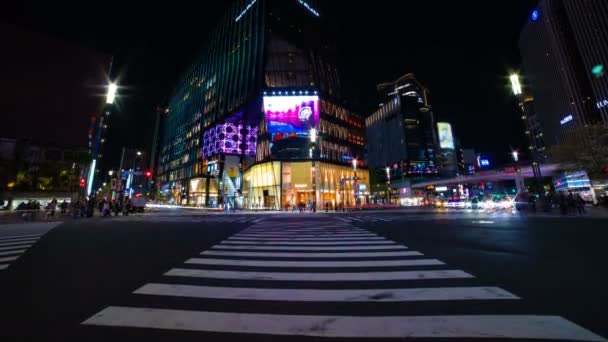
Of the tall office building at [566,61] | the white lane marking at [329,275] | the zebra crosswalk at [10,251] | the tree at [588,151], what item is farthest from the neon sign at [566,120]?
the zebra crosswalk at [10,251]

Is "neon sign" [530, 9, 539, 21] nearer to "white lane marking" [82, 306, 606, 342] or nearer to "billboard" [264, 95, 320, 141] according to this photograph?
"billboard" [264, 95, 320, 141]

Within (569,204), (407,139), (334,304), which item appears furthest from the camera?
(407,139)

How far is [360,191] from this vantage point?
57.7m

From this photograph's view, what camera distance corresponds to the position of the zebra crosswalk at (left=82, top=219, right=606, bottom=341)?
268 cm

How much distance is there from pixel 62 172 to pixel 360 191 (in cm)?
6200

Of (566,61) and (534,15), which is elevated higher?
(534,15)

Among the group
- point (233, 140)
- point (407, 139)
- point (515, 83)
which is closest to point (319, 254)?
point (515, 83)

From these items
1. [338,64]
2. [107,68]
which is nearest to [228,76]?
[107,68]

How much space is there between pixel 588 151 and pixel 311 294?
125 feet

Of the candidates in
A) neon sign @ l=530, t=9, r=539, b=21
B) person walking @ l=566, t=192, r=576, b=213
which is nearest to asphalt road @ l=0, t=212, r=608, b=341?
person walking @ l=566, t=192, r=576, b=213

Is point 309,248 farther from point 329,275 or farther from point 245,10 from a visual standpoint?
point 245,10

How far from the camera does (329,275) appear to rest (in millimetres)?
4871

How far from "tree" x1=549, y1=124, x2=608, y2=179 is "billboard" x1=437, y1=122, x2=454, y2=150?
11405 cm

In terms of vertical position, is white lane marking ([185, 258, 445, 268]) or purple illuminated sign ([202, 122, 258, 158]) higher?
purple illuminated sign ([202, 122, 258, 158])
